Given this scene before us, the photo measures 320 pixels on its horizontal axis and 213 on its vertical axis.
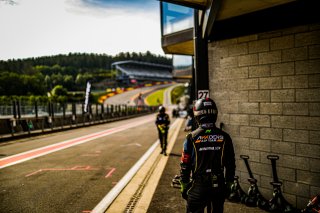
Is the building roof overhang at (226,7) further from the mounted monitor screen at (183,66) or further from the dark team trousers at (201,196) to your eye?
the mounted monitor screen at (183,66)

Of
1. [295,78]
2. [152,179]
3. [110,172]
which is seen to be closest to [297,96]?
[295,78]

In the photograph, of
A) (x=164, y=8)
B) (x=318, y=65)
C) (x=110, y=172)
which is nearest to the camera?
(x=318, y=65)

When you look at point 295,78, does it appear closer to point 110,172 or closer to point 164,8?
point 110,172

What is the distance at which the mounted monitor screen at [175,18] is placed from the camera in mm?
8367

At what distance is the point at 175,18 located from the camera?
9.09 meters

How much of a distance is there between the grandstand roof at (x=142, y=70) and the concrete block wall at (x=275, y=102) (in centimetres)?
15153

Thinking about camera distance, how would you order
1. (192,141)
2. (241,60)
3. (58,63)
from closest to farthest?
(192,141)
(241,60)
(58,63)

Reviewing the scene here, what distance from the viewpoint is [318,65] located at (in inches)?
164

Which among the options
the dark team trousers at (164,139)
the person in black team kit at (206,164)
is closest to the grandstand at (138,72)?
the dark team trousers at (164,139)

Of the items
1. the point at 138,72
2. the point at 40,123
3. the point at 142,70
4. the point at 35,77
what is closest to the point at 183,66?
the point at 40,123

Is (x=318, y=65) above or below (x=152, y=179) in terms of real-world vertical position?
above

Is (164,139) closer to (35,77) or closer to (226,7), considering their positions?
(226,7)

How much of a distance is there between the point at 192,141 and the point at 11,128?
688 inches

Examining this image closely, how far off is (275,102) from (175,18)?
216 inches
